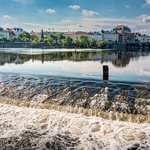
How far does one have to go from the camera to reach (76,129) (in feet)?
24.2

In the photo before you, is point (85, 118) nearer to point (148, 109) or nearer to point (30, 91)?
point (148, 109)

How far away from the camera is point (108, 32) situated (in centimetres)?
13988

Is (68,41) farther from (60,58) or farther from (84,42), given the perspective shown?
(60,58)

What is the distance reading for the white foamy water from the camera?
6.61 metres

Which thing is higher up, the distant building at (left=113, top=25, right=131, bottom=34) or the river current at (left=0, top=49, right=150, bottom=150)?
the distant building at (left=113, top=25, right=131, bottom=34)

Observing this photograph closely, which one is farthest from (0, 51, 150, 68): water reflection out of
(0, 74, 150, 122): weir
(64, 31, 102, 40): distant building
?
(64, 31, 102, 40): distant building

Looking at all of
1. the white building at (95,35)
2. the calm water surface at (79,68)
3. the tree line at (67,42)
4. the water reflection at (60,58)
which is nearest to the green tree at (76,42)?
the tree line at (67,42)

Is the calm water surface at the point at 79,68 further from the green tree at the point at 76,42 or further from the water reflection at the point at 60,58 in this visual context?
the green tree at the point at 76,42

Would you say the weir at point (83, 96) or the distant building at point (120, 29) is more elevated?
the distant building at point (120, 29)

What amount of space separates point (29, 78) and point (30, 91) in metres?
2.66

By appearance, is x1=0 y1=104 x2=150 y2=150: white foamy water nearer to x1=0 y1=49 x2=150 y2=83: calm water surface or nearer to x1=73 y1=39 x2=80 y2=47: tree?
x1=0 y1=49 x2=150 y2=83: calm water surface

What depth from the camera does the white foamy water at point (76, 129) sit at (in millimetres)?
6613

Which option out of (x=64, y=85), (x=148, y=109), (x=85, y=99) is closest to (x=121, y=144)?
(x=148, y=109)

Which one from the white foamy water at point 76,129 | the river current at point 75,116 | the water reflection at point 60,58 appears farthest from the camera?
the water reflection at point 60,58
